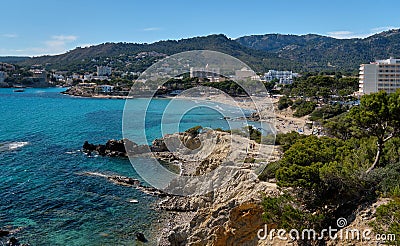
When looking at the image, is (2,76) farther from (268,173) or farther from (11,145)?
(268,173)

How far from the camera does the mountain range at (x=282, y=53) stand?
112181mm

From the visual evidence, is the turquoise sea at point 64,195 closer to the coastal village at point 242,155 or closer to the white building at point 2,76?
the coastal village at point 242,155

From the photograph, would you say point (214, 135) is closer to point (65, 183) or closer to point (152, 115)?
point (65, 183)

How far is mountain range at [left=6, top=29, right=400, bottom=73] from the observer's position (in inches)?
4417

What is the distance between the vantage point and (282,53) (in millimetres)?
160000

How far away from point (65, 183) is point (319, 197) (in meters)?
15.1

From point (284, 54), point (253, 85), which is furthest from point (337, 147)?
point (284, 54)

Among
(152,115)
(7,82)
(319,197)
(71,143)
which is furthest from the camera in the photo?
(7,82)

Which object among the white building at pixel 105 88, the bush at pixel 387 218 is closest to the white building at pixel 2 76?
the white building at pixel 105 88

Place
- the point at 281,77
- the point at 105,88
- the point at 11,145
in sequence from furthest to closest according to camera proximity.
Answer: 1. the point at 105,88
2. the point at 281,77
3. the point at 11,145

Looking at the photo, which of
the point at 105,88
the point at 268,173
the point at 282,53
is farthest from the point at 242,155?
the point at 282,53

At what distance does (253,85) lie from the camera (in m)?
44.4

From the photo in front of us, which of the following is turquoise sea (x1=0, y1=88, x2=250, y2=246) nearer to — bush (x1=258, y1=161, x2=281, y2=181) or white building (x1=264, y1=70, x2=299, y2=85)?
bush (x1=258, y1=161, x2=281, y2=181)

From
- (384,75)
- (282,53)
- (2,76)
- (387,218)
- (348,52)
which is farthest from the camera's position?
(282,53)
